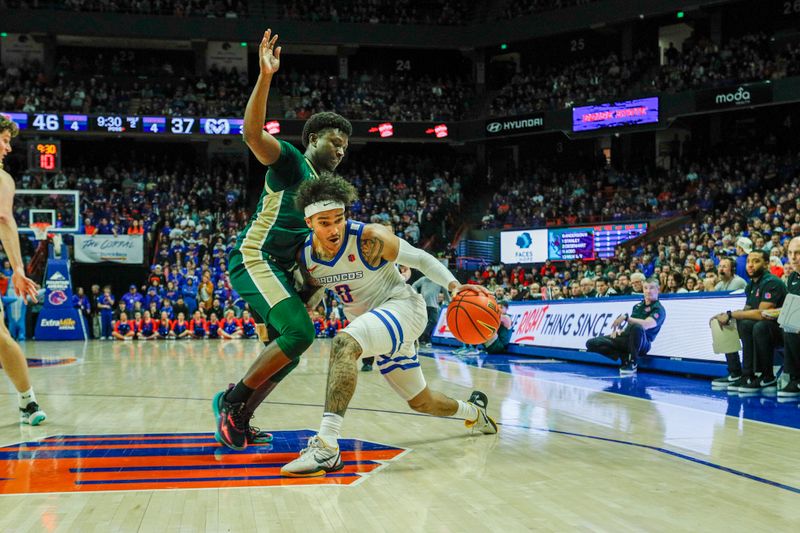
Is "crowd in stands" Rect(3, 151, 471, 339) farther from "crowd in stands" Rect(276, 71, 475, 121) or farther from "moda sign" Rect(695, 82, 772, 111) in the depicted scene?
"moda sign" Rect(695, 82, 772, 111)

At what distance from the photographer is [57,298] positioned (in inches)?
787

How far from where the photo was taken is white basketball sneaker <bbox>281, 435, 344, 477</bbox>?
407 centimetres

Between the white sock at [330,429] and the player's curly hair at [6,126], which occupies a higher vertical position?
the player's curly hair at [6,126]

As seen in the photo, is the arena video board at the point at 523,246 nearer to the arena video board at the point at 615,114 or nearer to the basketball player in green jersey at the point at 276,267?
the arena video board at the point at 615,114

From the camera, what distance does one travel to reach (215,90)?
107 feet

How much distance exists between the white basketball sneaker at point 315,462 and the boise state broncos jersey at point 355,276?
1012mm

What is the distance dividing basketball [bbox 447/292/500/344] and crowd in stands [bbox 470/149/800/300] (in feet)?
25.6

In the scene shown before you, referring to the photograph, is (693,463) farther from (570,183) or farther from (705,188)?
(570,183)

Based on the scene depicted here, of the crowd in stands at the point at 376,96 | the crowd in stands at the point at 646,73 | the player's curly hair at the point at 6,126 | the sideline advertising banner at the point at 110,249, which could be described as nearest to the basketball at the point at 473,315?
the player's curly hair at the point at 6,126

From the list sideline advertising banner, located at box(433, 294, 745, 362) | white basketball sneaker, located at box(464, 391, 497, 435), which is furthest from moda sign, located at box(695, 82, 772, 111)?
white basketball sneaker, located at box(464, 391, 497, 435)

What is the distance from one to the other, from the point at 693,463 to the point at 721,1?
2711 centimetres

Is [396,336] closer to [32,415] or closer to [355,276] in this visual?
[355,276]

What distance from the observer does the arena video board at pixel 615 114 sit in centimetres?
2752

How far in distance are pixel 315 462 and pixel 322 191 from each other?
1483 mm
